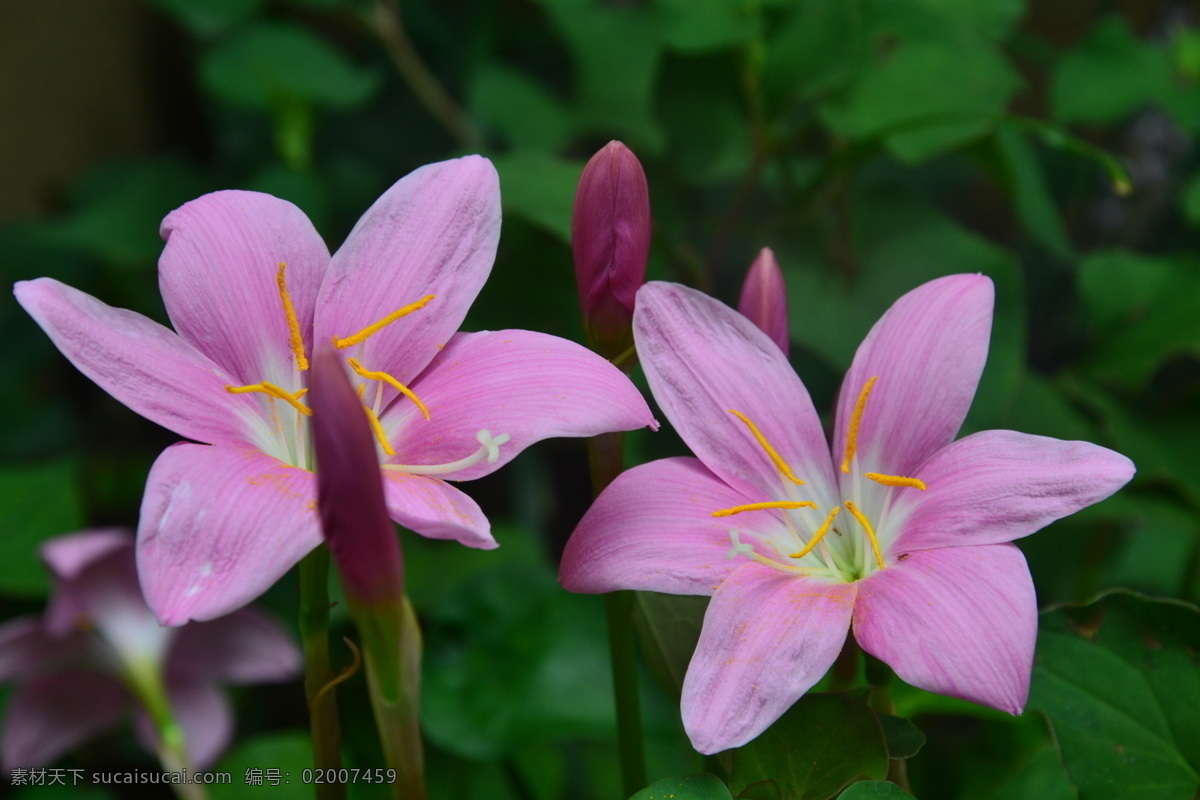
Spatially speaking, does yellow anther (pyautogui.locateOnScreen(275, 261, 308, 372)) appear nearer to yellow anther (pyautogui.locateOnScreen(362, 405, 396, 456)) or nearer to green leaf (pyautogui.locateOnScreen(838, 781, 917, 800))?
yellow anther (pyautogui.locateOnScreen(362, 405, 396, 456))

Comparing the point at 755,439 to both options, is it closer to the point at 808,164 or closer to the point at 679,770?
the point at 679,770

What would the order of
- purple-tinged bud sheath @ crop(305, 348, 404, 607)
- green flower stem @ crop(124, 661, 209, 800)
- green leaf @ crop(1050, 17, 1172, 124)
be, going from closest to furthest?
purple-tinged bud sheath @ crop(305, 348, 404, 607) → green flower stem @ crop(124, 661, 209, 800) → green leaf @ crop(1050, 17, 1172, 124)

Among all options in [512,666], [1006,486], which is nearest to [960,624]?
[1006,486]

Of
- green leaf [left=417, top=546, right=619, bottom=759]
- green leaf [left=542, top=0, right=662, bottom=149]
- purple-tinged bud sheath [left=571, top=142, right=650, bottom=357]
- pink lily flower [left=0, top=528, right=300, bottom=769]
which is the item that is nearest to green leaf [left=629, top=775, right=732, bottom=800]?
purple-tinged bud sheath [left=571, top=142, right=650, bottom=357]

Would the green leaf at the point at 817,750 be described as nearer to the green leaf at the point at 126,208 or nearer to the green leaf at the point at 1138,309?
the green leaf at the point at 1138,309

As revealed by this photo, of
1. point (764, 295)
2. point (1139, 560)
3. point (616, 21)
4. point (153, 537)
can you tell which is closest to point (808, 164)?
point (616, 21)

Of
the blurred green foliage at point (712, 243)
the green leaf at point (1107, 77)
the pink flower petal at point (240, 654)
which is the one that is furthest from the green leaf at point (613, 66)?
the pink flower petal at point (240, 654)
